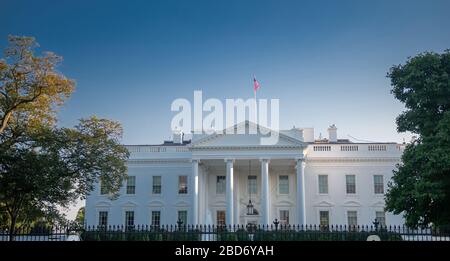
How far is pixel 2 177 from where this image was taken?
58.6 ft

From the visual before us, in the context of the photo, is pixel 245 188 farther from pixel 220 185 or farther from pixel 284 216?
pixel 284 216

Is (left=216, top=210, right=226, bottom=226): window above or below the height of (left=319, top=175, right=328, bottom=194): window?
below

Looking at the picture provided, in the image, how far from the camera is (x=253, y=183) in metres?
A: 37.8

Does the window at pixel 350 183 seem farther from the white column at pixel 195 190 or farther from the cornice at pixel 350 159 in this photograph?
the white column at pixel 195 190

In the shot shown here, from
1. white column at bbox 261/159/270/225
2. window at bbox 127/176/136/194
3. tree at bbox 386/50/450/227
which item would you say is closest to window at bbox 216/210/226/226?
white column at bbox 261/159/270/225

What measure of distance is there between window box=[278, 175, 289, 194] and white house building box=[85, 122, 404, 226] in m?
0.08

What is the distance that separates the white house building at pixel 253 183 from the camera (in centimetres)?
3466

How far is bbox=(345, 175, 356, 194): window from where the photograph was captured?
36469mm

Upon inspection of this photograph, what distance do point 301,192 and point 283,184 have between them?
388cm

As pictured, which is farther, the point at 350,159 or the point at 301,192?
the point at 350,159

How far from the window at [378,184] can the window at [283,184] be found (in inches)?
268

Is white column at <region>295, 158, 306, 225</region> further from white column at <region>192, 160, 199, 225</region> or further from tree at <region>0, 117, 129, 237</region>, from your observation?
tree at <region>0, 117, 129, 237</region>

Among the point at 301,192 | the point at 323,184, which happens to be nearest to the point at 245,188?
the point at 301,192
